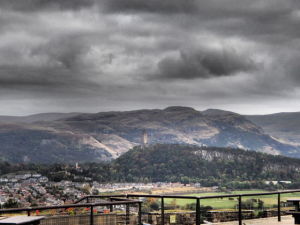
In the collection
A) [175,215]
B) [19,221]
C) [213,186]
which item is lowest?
[213,186]

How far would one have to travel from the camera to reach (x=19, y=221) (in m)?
7.04

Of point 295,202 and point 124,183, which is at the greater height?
point 295,202

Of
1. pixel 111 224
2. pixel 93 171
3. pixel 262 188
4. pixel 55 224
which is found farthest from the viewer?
pixel 93 171

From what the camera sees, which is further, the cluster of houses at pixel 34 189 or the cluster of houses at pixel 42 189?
the cluster of houses at pixel 34 189

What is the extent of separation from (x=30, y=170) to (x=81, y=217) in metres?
157

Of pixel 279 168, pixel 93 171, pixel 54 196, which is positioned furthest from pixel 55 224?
pixel 279 168

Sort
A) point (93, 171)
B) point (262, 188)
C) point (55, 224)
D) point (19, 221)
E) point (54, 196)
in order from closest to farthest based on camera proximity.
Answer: point (19, 221)
point (55, 224)
point (54, 196)
point (262, 188)
point (93, 171)

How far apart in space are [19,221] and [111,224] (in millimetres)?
4559

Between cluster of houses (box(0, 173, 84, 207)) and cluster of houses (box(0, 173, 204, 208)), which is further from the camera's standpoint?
cluster of houses (box(0, 173, 84, 207))

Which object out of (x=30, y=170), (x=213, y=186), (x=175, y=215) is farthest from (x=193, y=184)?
(x=175, y=215)

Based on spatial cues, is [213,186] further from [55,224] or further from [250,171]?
[55,224]

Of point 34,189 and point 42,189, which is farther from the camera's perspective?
point 34,189

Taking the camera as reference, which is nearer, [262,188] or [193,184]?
[262,188]

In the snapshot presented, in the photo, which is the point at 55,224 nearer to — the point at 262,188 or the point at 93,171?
the point at 262,188
